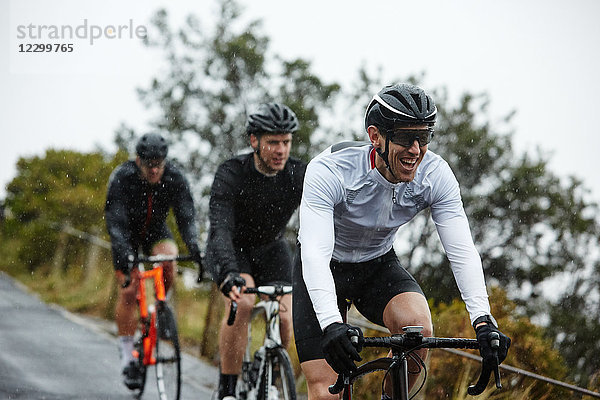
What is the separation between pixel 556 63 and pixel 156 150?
10207 millimetres

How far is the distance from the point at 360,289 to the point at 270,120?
1.56 metres

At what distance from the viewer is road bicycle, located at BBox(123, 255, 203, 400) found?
5.76 m

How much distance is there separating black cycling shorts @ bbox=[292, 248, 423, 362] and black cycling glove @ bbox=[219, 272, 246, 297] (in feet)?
2.41

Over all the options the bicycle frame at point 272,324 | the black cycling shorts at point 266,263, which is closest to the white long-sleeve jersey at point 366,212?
the bicycle frame at point 272,324

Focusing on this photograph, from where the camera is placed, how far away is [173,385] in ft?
19.5

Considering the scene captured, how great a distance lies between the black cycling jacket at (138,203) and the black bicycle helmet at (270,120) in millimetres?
1406

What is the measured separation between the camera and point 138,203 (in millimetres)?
6016

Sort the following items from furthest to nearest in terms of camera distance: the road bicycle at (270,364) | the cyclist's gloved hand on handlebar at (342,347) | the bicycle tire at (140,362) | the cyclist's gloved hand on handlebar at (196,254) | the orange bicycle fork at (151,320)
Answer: the bicycle tire at (140,362) → the orange bicycle fork at (151,320) → the cyclist's gloved hand on handlebar at (196,254) → the road bicycle at (270,364) → the cyclist's gloved hand on handlebar at (342,347)

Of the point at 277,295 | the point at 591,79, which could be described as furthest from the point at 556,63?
the point at 277,295

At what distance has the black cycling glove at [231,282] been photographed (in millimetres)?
4195

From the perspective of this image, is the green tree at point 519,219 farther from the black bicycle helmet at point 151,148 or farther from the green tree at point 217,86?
the black bicycle helmet at point 151,148

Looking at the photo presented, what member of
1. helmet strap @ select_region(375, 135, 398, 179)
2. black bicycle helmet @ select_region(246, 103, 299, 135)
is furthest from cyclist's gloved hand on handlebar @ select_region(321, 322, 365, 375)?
black bicycle helmet @ select_region(246, 103, 299, 135)

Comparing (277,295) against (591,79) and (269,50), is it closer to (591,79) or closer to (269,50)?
(269,50)

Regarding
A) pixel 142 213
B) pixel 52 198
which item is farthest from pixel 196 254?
pixel 52 198
